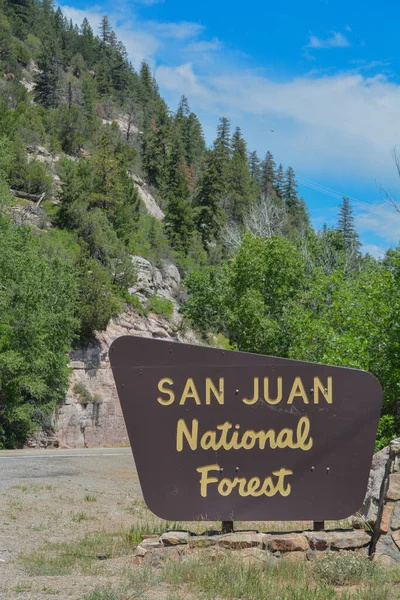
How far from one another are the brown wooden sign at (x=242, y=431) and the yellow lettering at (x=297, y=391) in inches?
0.4

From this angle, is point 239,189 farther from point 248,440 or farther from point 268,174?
point 248,440

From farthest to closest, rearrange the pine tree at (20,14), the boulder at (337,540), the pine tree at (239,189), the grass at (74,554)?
1. the pine tree at (20,14)
2. the pine tree at (239,189)
3. the boulder at (337,540)
4. the grass at (74,554)

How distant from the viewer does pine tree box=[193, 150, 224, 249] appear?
219 feet

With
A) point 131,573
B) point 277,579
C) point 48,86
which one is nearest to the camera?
point 277,579

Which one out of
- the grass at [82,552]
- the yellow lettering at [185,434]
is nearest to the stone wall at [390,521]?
the yellow lettering at [185,434]

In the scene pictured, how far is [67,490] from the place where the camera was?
11.8 m

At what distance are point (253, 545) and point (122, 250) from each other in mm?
40548

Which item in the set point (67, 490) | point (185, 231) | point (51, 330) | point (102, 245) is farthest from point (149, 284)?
point (67, 490)

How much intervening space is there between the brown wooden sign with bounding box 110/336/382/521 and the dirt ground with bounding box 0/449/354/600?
1133mm

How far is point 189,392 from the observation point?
22.3 feet

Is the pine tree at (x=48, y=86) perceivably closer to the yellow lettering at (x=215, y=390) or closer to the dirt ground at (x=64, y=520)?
the dirt ground at (x=64, y=520)

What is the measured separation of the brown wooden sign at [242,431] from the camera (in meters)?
6.71

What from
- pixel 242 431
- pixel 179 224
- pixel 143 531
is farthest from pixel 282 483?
pixel 179 224

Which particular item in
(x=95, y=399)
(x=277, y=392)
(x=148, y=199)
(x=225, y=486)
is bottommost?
(x=95, y=399)
